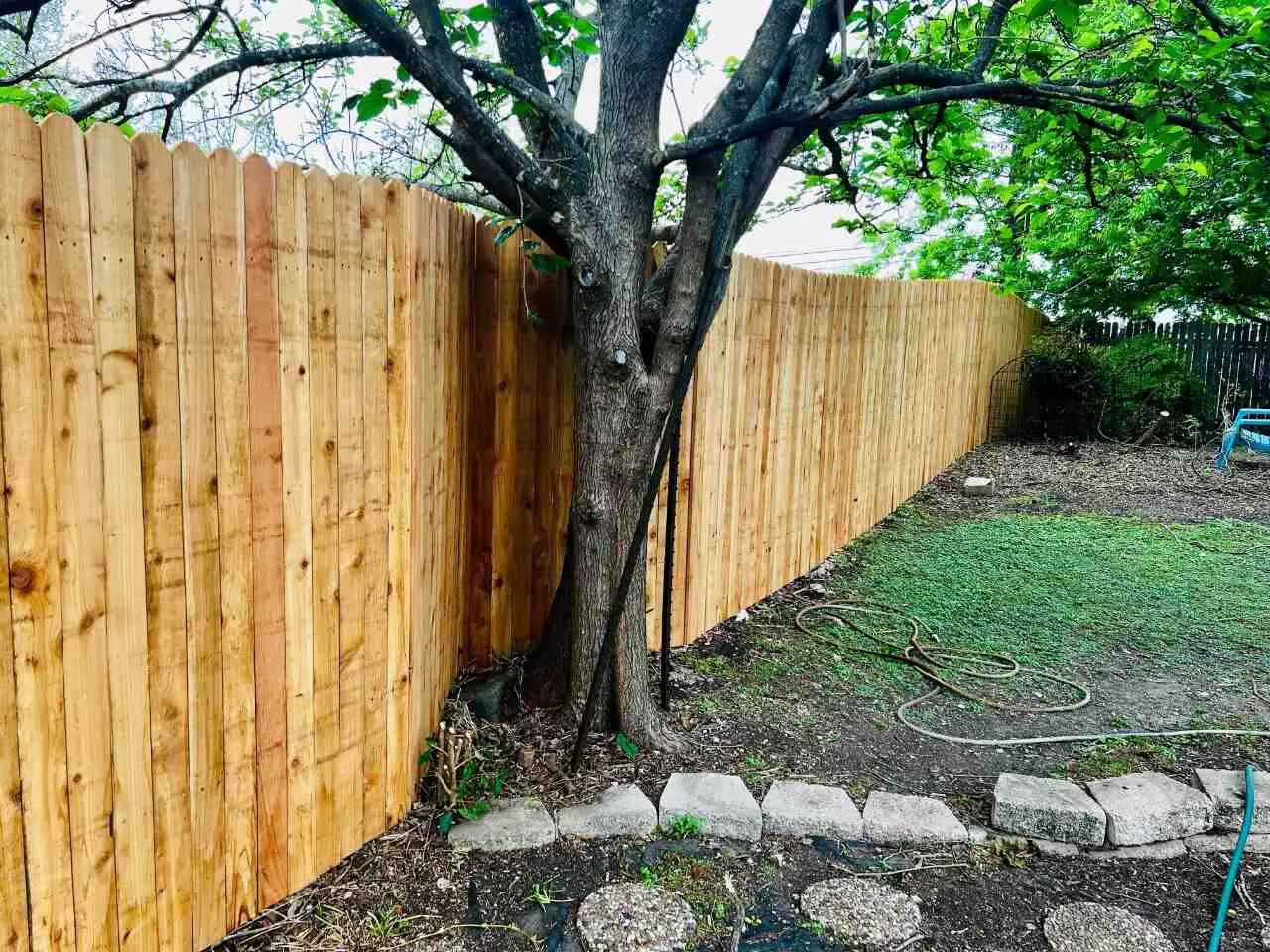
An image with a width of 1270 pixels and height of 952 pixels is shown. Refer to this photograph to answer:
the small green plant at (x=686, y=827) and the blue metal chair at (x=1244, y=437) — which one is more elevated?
the blue metal chair at (x=1244, y=437)

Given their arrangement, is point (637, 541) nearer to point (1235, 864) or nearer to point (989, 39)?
point (1235, 864)

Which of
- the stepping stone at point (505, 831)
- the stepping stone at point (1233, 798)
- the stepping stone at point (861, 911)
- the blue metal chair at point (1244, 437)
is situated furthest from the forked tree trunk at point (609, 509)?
the blue metal chair at point (1244, 437)

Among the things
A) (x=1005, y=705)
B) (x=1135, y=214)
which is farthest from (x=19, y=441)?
(x=1135, y=214)

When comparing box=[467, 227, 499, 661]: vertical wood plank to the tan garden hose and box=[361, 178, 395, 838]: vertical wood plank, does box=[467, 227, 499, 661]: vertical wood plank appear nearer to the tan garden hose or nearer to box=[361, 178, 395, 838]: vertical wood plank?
box=[361, 178, 395, 838]: vertical wood plank

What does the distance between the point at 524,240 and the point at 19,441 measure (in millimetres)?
2082

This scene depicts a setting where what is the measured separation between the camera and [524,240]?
3.33m

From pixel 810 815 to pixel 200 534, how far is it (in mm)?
2019

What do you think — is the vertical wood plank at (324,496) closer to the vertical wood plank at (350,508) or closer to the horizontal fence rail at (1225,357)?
the vertical wood plank at (350,508)

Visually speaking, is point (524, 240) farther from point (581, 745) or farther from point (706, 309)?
point (581, 745)

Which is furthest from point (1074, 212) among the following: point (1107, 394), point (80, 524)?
point (80, 524)

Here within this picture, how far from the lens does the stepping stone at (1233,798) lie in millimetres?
2809

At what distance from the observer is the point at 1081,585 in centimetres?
543

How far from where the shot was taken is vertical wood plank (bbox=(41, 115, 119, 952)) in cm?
160

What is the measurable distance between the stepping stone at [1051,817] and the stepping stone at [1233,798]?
45 cm
